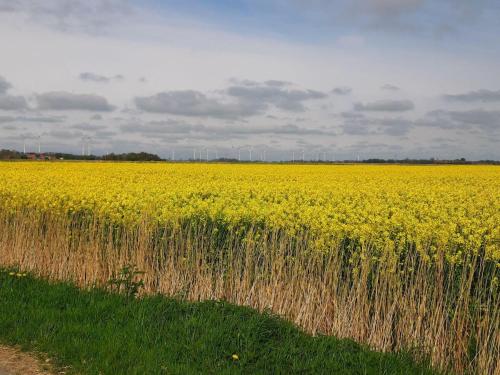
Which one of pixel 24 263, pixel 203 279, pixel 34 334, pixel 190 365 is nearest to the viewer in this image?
pixel 190 365

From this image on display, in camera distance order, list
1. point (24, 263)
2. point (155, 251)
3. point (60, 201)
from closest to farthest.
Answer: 1. point (155, 251)
2. point (24, 263)
3. point (60, 201)

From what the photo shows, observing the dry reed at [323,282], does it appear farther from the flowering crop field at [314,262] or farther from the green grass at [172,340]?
the green grass at [172,340]

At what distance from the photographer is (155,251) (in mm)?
10430

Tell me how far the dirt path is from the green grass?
18 cm

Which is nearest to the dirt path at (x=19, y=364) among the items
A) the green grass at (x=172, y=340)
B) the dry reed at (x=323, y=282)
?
the green grass at (x=172, y=340)

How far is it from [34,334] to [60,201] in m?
7.05

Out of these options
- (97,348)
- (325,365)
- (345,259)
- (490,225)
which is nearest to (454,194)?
(490,225)

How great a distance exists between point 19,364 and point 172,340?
203cm

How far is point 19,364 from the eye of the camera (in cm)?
650

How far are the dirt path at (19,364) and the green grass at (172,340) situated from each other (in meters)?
0.18

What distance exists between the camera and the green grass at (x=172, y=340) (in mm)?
6344

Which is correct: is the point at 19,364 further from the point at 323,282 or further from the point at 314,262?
the point at 323,282

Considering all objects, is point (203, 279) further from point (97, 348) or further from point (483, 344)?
A: point (483, 344)

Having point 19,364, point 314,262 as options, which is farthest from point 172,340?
point 314,262
